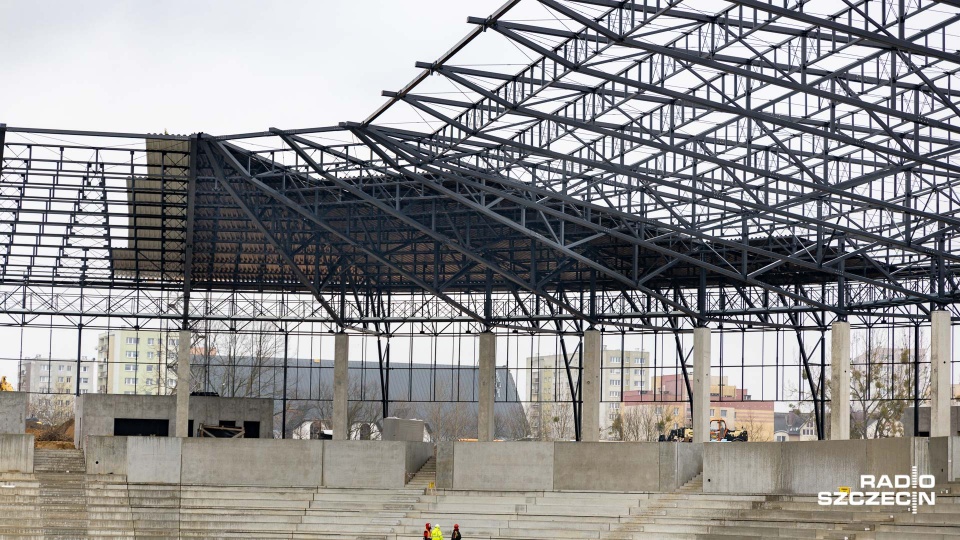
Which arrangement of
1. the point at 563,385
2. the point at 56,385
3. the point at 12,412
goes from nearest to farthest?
the point at 12,412, the point at 563,385, the point at 56,385

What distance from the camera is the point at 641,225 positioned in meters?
49.0

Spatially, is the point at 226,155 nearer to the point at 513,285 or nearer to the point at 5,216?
the point at 5,216

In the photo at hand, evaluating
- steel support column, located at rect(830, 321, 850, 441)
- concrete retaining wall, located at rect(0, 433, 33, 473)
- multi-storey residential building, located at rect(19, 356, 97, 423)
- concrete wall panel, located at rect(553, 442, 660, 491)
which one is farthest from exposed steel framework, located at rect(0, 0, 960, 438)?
concrete retaining wall, located at rect(0, 433, 33, 473)

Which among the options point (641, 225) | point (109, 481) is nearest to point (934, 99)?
point (641, 225)

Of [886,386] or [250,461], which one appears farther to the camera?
[886,386]

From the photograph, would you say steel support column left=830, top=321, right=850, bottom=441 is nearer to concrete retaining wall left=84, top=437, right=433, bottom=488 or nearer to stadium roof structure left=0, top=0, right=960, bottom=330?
stadium roof structure left=0, top=0, right=960, bottom=330

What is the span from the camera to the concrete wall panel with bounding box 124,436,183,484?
49000mm

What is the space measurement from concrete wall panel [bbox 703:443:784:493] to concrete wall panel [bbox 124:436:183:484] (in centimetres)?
2104

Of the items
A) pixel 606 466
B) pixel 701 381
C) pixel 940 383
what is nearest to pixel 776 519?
pixel 606 466

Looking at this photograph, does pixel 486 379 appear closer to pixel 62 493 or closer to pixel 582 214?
pixel 582 214

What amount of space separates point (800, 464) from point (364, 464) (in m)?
18.1

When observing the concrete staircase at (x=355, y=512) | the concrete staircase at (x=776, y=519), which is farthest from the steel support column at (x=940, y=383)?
the concrete staircase at (x=776, y=519)

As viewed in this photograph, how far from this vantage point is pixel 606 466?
46.2 m

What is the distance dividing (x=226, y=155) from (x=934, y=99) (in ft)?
86.5
